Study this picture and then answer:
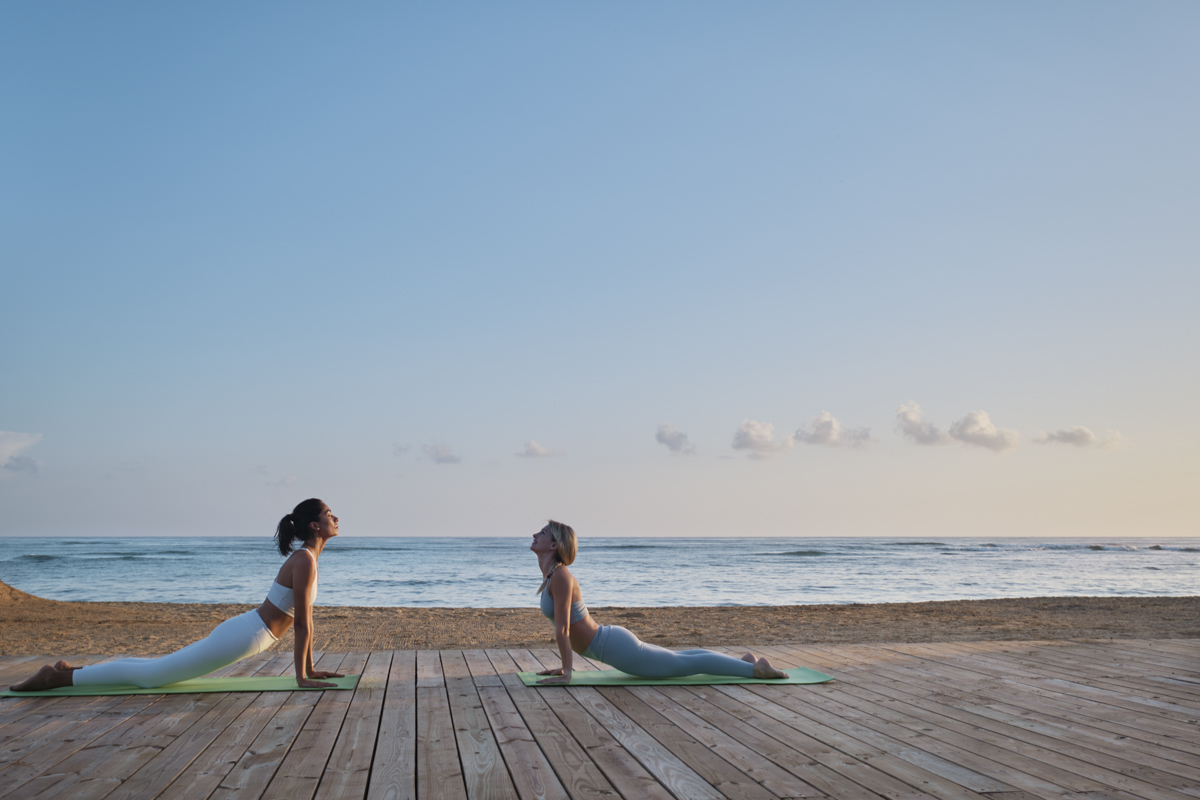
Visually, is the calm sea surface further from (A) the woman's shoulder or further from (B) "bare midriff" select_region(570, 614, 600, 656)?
(A) the woman's shoulder

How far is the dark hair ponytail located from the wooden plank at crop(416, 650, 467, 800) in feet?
3.57

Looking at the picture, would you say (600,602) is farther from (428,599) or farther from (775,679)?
(775,679)

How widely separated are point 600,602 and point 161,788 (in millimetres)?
12417

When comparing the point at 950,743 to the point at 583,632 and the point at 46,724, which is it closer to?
the point at 583,632

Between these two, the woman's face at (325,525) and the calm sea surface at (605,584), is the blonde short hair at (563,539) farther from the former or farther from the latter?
the calm sea surface at (605,584)

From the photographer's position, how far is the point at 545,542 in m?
4.56

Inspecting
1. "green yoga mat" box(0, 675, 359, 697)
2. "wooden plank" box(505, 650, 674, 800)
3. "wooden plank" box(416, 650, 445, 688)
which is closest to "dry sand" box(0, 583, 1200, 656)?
"wooden plank" box(416, 650, 445, 688)

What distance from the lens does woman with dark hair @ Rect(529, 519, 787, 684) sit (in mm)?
4465

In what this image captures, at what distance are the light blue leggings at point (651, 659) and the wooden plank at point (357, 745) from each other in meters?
1.27

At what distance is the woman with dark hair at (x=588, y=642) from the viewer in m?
4.46

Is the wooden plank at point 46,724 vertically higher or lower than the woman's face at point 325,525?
lower

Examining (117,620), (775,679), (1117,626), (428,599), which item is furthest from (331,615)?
(1117,626)

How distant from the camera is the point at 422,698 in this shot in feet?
13.9

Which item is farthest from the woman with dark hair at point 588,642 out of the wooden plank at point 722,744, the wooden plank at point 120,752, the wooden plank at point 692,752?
the wooden plank at point 120,752
